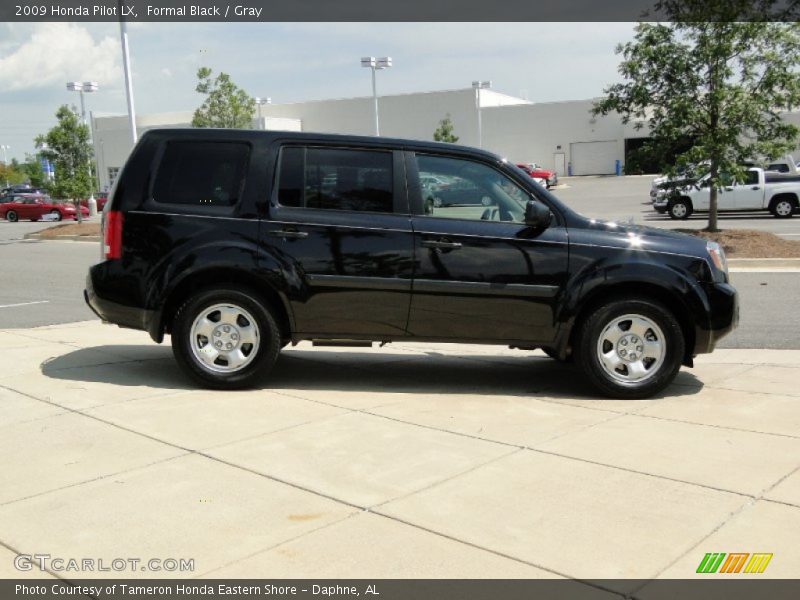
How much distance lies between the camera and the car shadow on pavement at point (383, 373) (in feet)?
21.5

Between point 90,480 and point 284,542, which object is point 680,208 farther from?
point 284,542

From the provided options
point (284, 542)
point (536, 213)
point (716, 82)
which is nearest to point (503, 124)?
point (716, 82)

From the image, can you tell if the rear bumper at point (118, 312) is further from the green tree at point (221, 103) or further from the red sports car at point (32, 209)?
the red sports car at point (32, 209)

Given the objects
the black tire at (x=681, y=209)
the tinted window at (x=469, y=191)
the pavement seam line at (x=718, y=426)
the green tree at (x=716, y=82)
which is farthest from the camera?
the black tire at (x=681, y=209)

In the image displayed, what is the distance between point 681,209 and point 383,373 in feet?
74.7

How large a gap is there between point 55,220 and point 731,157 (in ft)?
118

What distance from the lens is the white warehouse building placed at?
222ft

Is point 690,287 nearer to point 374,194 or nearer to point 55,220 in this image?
point 374,194

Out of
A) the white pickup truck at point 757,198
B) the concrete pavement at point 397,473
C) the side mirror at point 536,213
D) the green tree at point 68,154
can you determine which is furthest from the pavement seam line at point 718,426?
the green tree at point 68,154

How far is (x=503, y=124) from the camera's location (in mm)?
70375

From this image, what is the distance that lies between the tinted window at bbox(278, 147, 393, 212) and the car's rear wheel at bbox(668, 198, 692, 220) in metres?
22.8

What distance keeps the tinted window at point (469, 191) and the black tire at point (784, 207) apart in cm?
2391

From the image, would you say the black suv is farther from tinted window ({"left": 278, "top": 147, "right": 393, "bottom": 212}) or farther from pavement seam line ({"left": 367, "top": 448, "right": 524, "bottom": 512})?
pavement seam line ({"left": 367, "top": 448, "right": 524, "bottom": 512})
